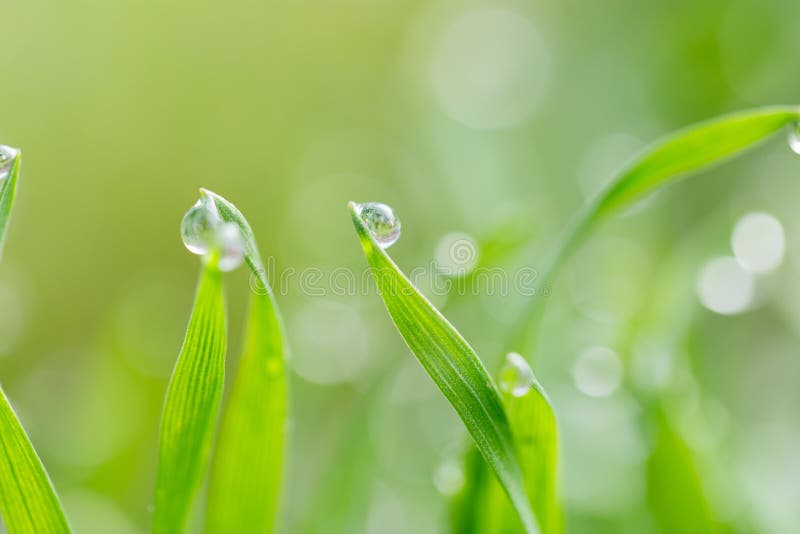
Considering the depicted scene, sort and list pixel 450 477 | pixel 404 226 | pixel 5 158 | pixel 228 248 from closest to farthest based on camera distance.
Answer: pixel 228 248 → pixel 5 158 → pixel 450 477 → pixel 404 226

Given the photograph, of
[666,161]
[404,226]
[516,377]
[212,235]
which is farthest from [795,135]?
[404,226]

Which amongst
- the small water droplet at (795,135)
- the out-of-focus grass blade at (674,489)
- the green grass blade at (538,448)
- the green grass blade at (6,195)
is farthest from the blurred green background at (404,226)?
the green grass blade at (6,195)

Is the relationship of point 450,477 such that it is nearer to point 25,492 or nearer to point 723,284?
point 25,492

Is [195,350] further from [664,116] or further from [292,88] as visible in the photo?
[292,88]

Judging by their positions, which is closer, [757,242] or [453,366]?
[453,366]

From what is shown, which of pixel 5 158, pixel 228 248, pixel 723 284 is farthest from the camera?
pixel 723 284

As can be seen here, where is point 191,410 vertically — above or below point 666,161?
below

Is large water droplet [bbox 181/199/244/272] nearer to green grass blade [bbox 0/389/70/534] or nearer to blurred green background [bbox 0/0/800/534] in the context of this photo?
green grass blade [bbox 0/389/70/534]

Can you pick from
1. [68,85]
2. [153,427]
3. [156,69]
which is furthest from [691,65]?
[68,85]
